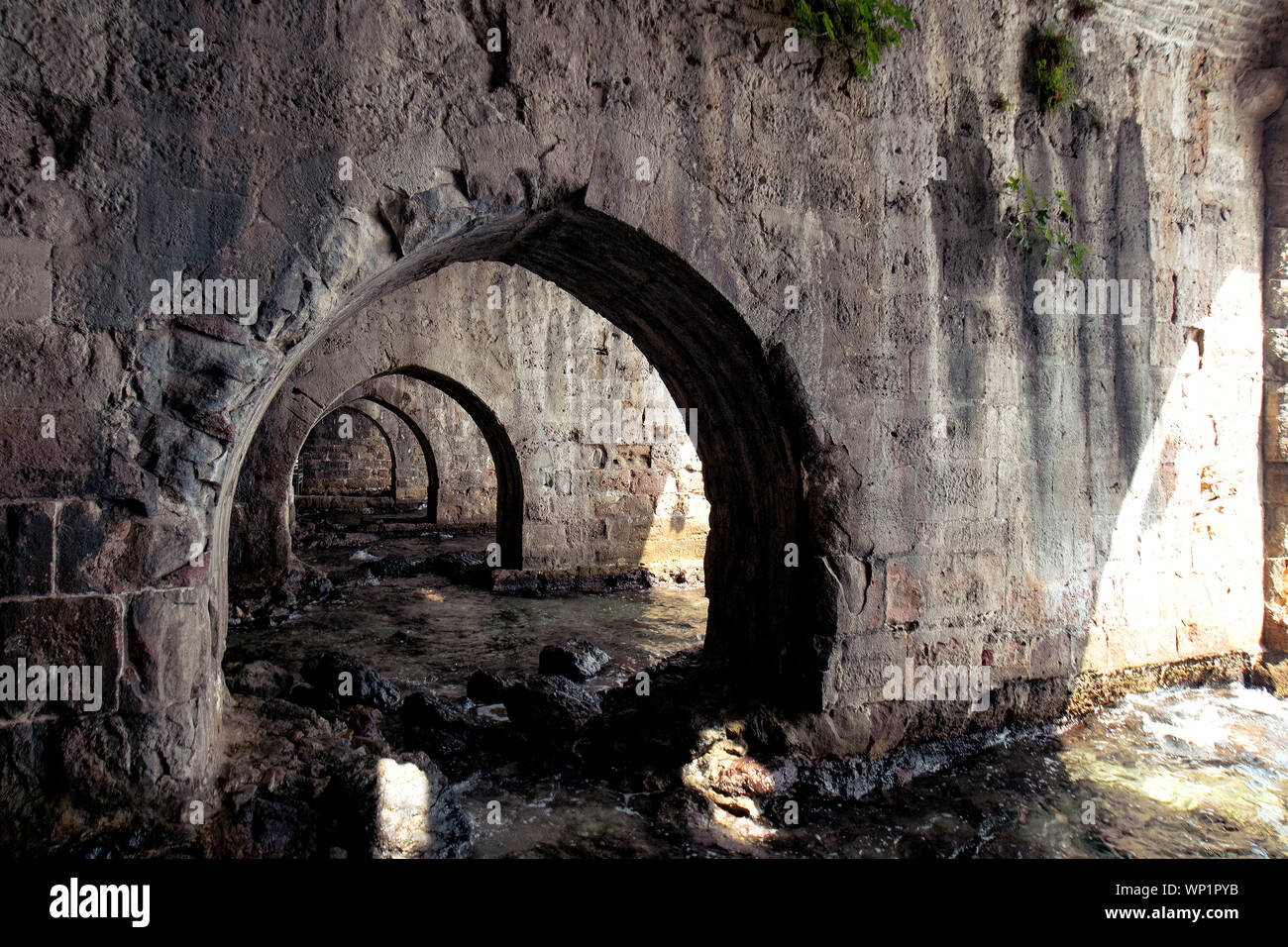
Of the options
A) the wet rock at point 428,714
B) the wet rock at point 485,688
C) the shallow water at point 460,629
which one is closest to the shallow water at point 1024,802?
Answer: the shallow water at point 460,629

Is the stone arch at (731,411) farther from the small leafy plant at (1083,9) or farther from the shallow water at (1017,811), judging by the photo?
the small leafy plant at (1083,9)

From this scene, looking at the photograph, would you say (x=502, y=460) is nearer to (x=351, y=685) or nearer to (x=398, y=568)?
(x=398, y=568)

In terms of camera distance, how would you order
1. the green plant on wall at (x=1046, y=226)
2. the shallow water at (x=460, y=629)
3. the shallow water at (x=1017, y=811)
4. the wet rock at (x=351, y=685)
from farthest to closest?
1. the shallow water at (x=460, y=629)
2. the wet rock at (x=351, y=685)
3. the green plant on wall at (x=1046, y=226)
4. the shallow water at (x=1017, y=811)

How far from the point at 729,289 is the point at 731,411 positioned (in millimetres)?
752

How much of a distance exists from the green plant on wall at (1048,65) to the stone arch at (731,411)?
2121mm

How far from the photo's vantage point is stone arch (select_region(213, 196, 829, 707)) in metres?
3.30

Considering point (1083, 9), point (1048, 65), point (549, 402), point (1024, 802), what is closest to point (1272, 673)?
point (1024, 802)

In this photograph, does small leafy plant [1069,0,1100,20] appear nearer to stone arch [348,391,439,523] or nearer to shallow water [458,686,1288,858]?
shallow water [458,686,1288,858]

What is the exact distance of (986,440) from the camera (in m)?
3.95

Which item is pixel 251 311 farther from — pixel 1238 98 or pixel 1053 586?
pixel 1238 98

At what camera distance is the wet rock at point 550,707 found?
3.86m

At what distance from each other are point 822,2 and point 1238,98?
9.99ft

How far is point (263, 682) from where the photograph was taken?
4188 mm
